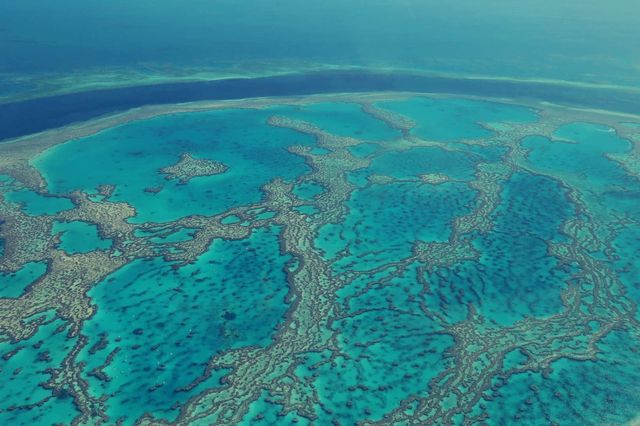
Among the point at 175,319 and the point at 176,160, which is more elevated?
the point at 176,160

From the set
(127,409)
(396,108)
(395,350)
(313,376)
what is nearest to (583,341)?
(395,350)

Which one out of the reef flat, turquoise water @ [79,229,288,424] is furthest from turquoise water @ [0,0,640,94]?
turquoise water @ [79,229,288,424]

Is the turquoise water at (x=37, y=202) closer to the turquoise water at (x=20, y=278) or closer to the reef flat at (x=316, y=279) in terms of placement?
the reef flat at (x=316, y=279)

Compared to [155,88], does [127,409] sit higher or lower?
lower

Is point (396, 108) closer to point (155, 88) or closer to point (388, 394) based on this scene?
point (155, 88)

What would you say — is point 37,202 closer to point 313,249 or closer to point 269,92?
point 313,249

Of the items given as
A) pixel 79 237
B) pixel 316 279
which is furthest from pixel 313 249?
pixel 79 237

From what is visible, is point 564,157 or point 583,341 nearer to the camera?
point 583,341
